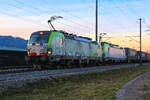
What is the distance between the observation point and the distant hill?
25764 millimetres

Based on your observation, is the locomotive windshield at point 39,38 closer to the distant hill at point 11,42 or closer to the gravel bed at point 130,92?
the distant hill at point 11,42

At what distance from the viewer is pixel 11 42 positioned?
27.6 meters

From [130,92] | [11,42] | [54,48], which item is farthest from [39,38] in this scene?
[130,92]

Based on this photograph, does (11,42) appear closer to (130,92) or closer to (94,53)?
(94,53)

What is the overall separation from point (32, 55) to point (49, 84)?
847 cm

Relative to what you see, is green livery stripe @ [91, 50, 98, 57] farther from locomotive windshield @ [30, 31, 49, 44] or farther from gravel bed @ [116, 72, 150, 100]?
gravel bed @ [116, 72, 150, 100]

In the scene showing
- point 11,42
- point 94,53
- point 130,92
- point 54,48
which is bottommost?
point 130,92

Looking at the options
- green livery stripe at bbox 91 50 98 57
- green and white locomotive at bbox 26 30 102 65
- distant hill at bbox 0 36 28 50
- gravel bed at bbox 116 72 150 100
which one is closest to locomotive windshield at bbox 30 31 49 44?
green and white locomotive at bbox 26 30 102 65

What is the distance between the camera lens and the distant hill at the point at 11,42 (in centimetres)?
2576

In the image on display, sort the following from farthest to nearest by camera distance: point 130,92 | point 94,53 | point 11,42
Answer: point 94,53 < point 11,42 < point 130,92

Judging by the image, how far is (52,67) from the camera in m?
21.7

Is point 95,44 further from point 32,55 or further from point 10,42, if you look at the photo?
point 32,55

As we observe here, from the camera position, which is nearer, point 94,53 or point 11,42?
point 11,42

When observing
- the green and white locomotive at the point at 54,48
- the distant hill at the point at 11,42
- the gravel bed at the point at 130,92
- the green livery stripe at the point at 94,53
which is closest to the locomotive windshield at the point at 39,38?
the green and white locomotive at the point at 54,48
